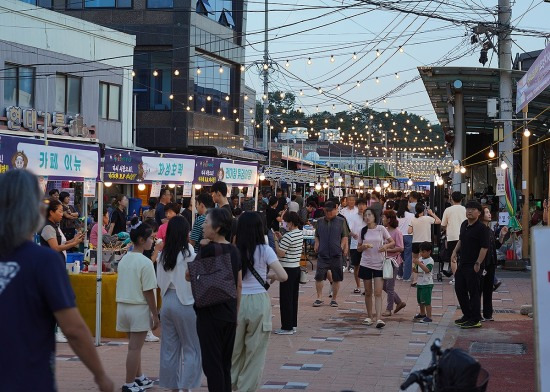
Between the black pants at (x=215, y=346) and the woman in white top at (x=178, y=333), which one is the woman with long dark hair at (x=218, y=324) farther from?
the woman in white top at (x=178, y=333)

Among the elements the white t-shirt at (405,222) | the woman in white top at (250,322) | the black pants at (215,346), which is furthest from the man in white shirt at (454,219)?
the black pants at (215,346)

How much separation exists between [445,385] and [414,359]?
6422 mm

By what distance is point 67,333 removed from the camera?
14.0 ft

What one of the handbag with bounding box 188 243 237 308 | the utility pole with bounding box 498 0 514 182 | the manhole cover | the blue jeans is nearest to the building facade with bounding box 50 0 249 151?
the utility pole with bounding box 498 0 514 182

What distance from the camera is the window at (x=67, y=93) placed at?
31.3 metres

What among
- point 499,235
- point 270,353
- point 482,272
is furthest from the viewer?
point 499,235

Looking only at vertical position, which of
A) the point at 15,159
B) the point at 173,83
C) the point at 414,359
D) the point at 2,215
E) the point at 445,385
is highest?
the point at 173,83

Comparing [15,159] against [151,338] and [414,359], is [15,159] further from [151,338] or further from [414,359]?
[414,359]

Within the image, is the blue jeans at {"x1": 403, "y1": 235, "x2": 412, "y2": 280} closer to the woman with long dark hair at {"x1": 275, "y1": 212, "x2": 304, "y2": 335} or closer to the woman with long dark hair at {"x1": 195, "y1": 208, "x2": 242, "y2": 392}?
the woman with long dark hair at {"x1": 275, "y1": 212, "x2": 304, "y2": 335}

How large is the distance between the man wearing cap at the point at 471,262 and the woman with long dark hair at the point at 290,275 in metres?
2.44

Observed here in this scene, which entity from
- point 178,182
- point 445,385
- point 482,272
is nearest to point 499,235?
point 482,272

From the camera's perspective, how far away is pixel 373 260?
1403 cm

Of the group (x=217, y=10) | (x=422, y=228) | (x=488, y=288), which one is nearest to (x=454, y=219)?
(x=422, y=228)

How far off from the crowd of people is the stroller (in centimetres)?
178
